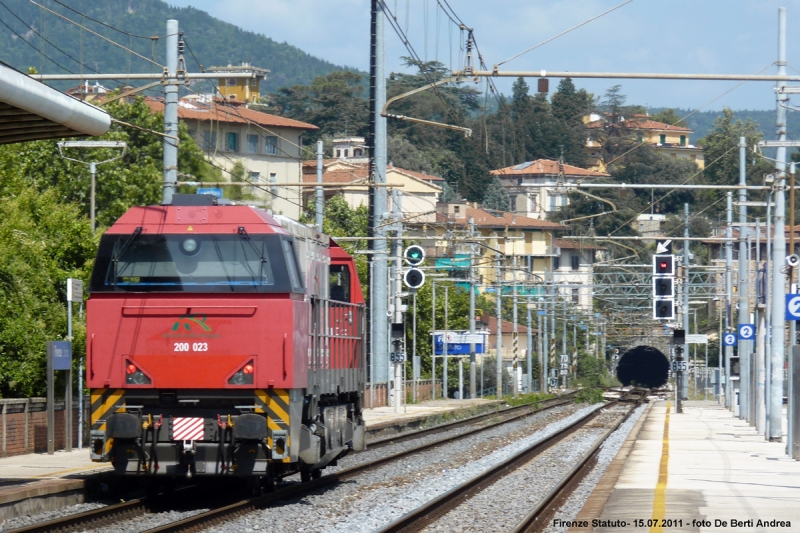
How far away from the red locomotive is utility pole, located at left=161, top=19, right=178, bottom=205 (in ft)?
16.5

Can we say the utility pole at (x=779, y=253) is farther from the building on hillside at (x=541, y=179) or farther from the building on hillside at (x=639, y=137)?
the building on hillside at (x=639, y=137)

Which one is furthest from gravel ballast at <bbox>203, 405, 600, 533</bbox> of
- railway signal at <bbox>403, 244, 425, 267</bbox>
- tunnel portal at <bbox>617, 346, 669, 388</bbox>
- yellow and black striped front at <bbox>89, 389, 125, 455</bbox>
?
tunnel portal at <bbox>617, 346, 669, 388</bbox>

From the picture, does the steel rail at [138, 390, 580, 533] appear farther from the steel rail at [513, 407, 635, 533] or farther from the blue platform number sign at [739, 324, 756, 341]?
the blue platform number sign at [739, 324, 756, 341]

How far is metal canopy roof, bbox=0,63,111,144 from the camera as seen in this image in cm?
1259

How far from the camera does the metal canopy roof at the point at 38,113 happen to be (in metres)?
12.6

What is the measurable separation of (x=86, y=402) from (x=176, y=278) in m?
9.53

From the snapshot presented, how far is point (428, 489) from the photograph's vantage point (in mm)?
18422

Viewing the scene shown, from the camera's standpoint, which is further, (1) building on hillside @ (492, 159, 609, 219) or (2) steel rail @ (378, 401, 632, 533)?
(1) building on hillside @ (492, 159, 609, 219)

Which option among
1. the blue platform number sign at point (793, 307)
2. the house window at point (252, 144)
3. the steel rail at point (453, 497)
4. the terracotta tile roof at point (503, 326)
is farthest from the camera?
the terracotta tile roof at point (503, 326)

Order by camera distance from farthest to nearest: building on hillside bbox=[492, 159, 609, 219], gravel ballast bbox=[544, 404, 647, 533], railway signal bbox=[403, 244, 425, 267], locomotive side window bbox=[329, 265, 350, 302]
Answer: building on hillside bbox=[492, 159, 609, 219] → railway signal bbox=[403, 244, 425, 267] → locomotive side window bbox=[329, 265, 350, 302] → gravel ballast bbox=[544, 404, 647, 533]

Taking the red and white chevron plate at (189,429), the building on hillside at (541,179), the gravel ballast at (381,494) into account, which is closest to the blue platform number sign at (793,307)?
the gravel ballast at (381,494)

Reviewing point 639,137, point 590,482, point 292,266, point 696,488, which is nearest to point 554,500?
point 696,488

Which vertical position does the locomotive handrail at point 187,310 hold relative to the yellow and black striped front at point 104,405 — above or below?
above

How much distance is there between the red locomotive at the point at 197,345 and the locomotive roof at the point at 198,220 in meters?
0.02
